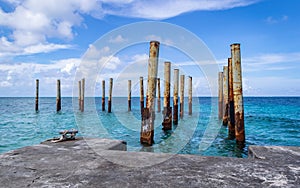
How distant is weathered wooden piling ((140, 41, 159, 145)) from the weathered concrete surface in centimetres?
401

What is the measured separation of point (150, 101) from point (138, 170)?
17.1ft

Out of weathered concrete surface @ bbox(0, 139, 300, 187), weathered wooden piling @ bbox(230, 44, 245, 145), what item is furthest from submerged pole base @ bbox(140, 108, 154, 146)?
weathered concrete surface @ bbox(0, 139, 300, 187)

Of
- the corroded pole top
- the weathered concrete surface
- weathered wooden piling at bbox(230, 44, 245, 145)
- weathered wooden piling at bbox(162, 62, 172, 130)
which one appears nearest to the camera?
the weathered concrete surface

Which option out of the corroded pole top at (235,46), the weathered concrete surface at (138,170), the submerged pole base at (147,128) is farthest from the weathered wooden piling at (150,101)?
the weathered concrete surface at (138,170)

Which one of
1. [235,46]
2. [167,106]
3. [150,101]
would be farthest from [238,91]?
[167,106]

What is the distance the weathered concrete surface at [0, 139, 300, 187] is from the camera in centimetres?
265

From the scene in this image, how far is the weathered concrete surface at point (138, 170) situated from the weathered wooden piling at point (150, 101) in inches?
158

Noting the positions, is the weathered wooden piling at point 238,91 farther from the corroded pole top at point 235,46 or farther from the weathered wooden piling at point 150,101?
the weathered wooden piling at point 150,101

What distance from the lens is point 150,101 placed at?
8234mm

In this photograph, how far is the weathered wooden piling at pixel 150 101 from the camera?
812 cm

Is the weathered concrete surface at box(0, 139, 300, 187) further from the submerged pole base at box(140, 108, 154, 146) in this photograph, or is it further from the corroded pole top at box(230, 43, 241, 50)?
the corroded pole top at box(230, 43, 241, 50)

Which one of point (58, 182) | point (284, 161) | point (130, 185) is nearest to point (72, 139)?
point (58, 182)

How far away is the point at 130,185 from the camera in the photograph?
8.40 feet

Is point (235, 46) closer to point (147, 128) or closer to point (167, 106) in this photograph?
point (147, 128)
